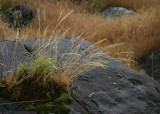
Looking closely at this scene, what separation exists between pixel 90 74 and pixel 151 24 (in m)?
4.39

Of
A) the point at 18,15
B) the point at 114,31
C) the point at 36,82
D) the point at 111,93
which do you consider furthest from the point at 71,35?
the point at 36,82

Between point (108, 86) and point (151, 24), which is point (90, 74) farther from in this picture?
point (151, 24)

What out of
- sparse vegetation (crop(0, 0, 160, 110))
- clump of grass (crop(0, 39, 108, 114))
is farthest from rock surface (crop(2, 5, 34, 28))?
clump of grass (crop(0, 39, 108, 114))

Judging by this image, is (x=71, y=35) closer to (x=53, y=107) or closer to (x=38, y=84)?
(x=38, y=84)

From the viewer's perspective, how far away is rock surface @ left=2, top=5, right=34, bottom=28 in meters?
7.21

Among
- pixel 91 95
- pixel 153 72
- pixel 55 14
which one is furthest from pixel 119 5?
pixel 91 95

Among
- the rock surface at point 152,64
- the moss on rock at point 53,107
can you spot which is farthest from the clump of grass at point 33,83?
the rock surface at point 152,64

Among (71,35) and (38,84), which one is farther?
(71,35)

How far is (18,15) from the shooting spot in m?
7.45

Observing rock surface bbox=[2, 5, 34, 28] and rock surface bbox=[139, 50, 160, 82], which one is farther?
rock surface bbox=[2, 5, 34, 28]

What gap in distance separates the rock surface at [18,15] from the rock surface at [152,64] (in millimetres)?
3824

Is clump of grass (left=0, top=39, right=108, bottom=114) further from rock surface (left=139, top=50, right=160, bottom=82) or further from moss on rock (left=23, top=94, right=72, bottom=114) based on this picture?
rock surface (left=139, top=50, right=160, bottom=82)

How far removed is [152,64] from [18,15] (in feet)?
14.9

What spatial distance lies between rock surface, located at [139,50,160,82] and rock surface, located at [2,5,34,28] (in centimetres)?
382
